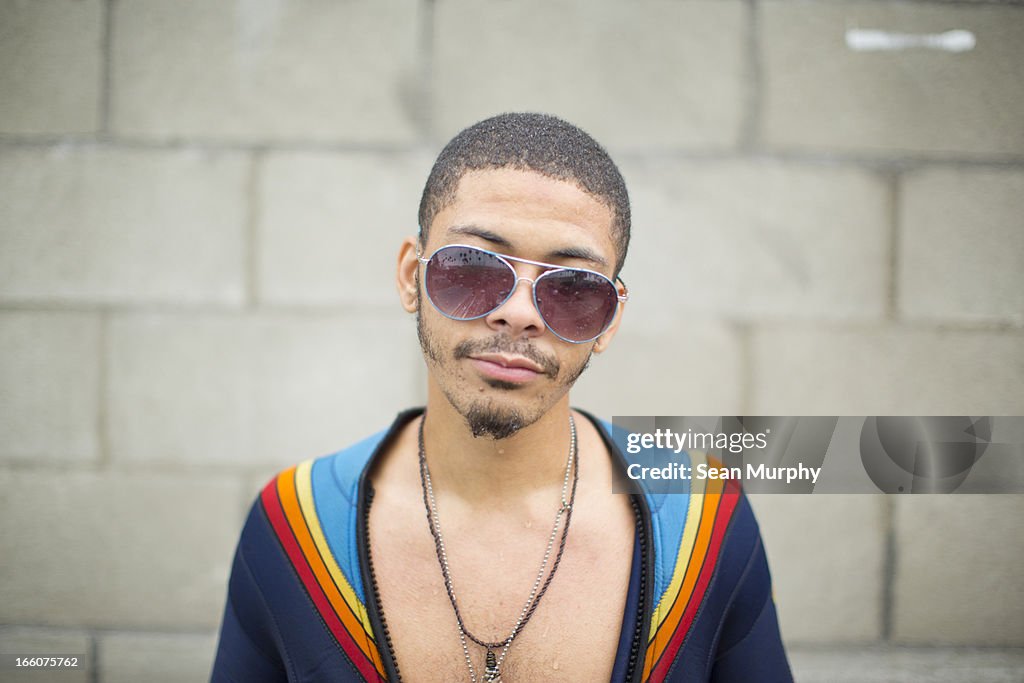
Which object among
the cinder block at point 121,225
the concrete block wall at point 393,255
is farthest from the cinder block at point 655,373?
the cinder block at point 121,225

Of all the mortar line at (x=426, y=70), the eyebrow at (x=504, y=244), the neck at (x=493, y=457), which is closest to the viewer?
the eyebrow at (x=504, y=244)

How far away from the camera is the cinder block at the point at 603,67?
10.2ft

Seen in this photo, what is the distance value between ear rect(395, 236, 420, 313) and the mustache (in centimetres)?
33

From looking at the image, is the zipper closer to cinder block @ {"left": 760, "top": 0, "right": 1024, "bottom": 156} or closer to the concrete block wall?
the concrete block wall

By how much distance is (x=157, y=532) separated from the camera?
319cm

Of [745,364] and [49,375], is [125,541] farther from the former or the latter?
[745,364]

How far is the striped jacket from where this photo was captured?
1.74 m

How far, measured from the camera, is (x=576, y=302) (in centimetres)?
169

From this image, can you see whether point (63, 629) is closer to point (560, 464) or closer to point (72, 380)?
point (72, 380)

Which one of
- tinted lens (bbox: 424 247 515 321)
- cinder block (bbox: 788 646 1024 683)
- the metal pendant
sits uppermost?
tinted lens (bbox: 424 247 515 321)

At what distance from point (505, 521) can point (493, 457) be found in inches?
8.3

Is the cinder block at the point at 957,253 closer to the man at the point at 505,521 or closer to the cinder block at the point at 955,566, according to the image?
the cinder block at the point at 955,566

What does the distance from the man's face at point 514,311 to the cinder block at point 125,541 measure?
2062mm

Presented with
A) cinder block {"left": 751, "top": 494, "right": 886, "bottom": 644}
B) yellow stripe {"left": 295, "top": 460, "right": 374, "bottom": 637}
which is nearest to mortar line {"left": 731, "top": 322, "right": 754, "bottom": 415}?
cinder block {"left": 751, "top": 494, "right": 886, "bottom": 644}
